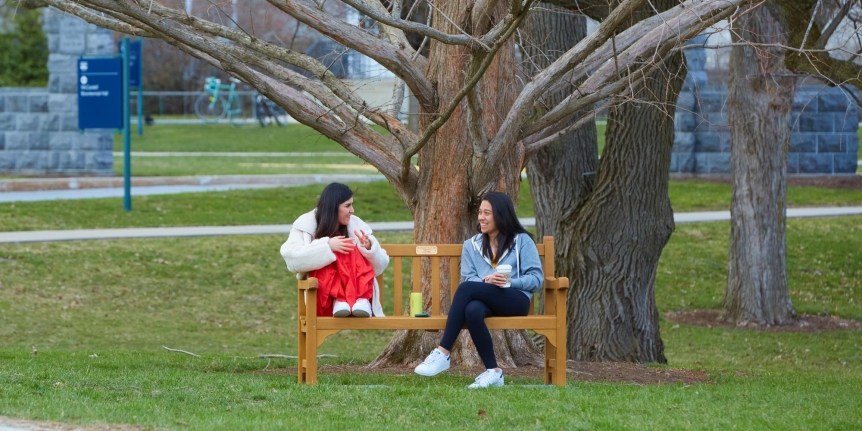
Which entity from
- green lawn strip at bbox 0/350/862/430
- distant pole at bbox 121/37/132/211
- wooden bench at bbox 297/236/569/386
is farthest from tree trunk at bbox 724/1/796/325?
distant pole at bbox 121/37/132/211

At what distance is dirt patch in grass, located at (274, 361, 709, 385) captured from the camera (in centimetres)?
768

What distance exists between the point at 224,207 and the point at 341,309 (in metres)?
11.5

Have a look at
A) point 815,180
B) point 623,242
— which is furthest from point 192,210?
point 815,180

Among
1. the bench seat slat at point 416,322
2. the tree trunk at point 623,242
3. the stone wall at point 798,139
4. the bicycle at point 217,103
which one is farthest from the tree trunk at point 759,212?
the bicycle at point 217,103

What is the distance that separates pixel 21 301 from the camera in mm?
12383

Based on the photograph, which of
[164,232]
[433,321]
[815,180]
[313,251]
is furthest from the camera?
[815,180]

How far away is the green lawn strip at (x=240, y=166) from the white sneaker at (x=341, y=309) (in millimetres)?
15192

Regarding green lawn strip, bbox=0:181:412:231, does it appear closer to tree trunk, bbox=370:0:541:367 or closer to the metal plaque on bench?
tree trunk, bbox=370:0:541:367

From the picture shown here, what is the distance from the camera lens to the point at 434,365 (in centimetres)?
666

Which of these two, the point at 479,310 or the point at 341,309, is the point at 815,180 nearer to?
the point at 479,310

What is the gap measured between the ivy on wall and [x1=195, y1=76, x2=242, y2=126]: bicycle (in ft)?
17.1

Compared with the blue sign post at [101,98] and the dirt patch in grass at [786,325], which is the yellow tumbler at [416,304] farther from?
the blue sign post at [101,98]

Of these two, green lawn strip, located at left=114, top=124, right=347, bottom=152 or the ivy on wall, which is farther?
the ivy on wall

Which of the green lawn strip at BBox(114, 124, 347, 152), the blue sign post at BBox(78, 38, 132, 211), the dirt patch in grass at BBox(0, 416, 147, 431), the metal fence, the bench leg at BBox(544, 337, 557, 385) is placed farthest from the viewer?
the metal fence
